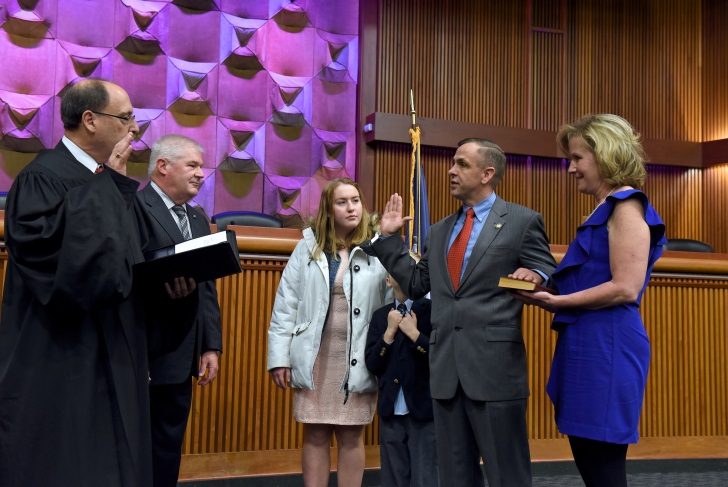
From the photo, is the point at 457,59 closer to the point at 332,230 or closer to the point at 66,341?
the point at 332,230

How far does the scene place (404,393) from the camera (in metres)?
2.90

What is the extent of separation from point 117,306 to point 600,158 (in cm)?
137

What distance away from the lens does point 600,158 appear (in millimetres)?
2131

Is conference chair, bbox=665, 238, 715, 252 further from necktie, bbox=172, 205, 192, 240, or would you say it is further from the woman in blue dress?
necktie, bbox=172, 205, 192, 240

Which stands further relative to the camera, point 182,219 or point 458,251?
point 182,219

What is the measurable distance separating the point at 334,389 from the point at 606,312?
128 centimetres

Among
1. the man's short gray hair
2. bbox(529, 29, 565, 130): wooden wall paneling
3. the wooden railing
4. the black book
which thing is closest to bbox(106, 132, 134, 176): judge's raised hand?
the black book

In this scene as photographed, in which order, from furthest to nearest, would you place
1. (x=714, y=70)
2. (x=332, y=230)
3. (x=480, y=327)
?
(x=714, y=70) < (x=332, y=230) < (x=480, y=327)

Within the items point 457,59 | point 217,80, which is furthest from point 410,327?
point 457,59

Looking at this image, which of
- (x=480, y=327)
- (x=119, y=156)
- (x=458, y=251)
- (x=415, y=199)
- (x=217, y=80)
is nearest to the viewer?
(x=119, y=156)

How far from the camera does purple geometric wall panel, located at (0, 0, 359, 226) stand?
18.7 feet

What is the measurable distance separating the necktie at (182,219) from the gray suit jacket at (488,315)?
923 mm

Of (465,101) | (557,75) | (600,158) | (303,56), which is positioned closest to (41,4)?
(303,56)

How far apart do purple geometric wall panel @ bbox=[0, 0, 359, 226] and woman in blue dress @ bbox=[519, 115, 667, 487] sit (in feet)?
14.0
